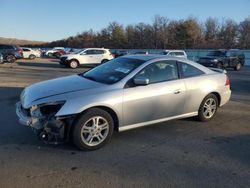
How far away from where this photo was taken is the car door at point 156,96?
561 cm

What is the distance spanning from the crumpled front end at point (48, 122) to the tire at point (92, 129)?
17 cm

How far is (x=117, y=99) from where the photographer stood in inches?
213

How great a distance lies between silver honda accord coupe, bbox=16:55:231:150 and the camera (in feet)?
16.5

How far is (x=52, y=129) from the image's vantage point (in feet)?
16.3

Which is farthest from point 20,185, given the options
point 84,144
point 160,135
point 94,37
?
point 94,37

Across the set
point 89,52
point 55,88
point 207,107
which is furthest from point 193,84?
point 89,52

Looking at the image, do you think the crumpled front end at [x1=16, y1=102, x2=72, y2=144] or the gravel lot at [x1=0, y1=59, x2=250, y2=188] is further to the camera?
the crumpled front end at [x1=16, y1=102, x2=72, y2=144]

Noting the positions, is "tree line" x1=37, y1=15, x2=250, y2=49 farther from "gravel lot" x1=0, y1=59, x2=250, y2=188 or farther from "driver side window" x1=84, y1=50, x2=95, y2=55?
"gravel lot" x1=0, y1=59, x2=250, y2=188

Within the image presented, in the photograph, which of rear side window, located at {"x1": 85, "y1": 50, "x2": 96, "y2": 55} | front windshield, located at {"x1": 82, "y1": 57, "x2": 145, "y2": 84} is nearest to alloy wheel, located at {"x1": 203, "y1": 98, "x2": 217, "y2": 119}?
front windshield, located at {"x1": 82, "y1": 57, "x2": 145, "y2": 84}

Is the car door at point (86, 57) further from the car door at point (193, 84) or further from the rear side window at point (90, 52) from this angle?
the car door at point (193, 84)

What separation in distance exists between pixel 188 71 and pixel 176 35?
73.2 metres

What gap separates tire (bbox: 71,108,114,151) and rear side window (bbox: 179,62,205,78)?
2.01 meters

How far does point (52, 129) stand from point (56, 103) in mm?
407

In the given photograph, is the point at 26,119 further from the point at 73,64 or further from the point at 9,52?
the point at 9,52
